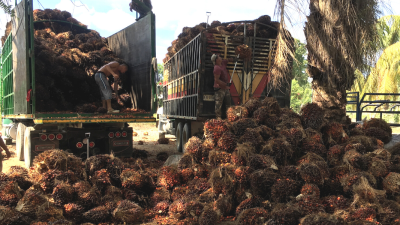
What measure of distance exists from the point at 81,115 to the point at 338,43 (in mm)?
5770

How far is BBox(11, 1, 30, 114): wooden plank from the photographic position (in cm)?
632

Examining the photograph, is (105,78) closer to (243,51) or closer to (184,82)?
(184,82)

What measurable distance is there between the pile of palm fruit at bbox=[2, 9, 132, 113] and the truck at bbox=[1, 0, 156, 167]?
1.39 feet

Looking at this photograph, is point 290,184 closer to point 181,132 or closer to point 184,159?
point 184,159

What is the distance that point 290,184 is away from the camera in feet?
12.5

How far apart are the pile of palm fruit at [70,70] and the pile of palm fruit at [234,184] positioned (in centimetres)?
324

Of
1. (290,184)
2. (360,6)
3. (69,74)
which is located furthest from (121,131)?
(360,6)

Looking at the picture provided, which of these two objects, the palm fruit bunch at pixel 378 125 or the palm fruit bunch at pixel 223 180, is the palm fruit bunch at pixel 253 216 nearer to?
the palm fruit bunch at pixel 223 180

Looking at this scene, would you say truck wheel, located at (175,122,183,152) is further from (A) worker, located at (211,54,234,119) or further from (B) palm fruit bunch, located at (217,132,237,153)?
(B) palm fruit bunch, located at (217,132,237,153)

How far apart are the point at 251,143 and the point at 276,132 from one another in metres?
0.79

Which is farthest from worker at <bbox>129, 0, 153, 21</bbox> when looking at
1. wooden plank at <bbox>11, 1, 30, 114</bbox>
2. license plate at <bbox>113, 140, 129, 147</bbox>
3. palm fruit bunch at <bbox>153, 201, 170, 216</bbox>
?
palm fruit bunch at <bbox>153, 201, 170, 216</bbox>

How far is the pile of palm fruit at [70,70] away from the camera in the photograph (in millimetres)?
7457

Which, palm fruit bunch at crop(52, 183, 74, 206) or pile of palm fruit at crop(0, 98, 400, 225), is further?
palm fruit bunch at crop(52, 183, 74, 206)

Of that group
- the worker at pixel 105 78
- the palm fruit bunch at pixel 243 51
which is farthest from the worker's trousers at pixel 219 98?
the worker at pixel 105 78
